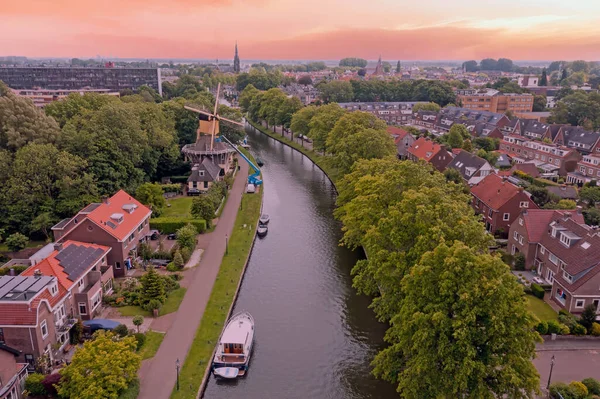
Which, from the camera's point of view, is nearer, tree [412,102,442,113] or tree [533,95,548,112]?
tree [412,102,442,113]

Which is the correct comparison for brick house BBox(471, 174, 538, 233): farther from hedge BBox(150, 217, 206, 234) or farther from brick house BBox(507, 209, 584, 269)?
hedge BBox(150, 217, 206, 234)

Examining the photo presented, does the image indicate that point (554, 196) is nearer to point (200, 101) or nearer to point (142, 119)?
point (142, 119)

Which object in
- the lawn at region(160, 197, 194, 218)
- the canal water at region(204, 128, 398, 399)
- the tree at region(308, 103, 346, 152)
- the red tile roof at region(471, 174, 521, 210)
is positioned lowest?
the canal water at region(204, 128, 398, 399)

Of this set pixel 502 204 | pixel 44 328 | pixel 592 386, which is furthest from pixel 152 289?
pixel 502 204

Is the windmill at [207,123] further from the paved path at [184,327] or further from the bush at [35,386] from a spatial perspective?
the bush at [35,386]

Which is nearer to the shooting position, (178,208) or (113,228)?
(113,228)

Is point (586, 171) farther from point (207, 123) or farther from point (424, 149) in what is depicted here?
point (207, 123)

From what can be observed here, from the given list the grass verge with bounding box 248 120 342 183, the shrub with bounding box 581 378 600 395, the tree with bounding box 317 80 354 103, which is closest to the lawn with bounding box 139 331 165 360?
the shrub with bounding box 581 378 600 395
